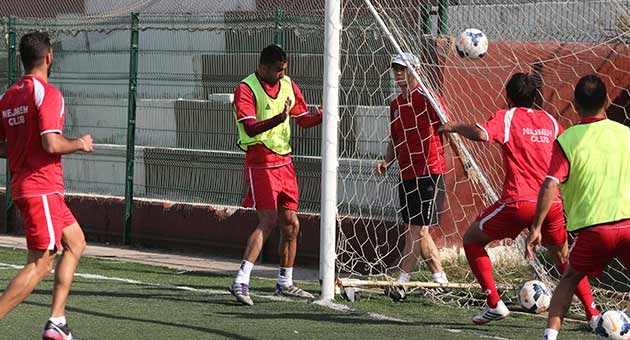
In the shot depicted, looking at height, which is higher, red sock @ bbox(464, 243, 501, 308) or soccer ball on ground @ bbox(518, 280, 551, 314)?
red sock @ bbox(464, 243, 501, 308)

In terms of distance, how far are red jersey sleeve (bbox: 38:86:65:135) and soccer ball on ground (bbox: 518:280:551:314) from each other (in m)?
3.84

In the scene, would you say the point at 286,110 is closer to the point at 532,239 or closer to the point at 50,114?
the point at 50,114

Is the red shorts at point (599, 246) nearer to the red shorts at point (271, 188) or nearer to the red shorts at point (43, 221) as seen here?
the red shorts at point (43, 221)

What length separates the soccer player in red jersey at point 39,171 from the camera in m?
8.39

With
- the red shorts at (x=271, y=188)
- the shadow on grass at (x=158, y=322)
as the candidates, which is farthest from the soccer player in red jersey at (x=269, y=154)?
the shadow on grass at (x=158, y=322)

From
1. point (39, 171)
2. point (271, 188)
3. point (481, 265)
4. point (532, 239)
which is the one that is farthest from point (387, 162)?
point (39, 171)

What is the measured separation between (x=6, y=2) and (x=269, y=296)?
1104 cm

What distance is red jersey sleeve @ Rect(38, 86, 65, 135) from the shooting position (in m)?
8.36

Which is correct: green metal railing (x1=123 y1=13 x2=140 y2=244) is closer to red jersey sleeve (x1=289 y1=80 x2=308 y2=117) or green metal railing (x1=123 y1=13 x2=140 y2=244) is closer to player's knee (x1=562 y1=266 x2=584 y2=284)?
red jersey sleeve (x1=289 y1=80 x2=308 y2=117)

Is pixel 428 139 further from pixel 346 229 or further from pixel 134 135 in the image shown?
pixel 134 135

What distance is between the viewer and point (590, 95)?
8.27 metres

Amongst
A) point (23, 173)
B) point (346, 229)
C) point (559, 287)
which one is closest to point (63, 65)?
point (346, 229)

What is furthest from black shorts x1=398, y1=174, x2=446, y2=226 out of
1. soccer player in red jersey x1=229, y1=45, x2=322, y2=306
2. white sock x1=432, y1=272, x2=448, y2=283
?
soccer player in red jersey x1=229, y1=45, x2=322, y2=306

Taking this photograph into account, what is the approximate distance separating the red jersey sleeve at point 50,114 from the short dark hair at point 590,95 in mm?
3212
